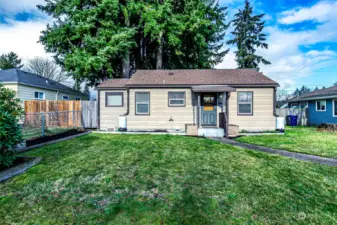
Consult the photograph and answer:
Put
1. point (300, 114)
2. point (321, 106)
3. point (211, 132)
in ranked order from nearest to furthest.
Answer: point (211, 132) → point (321, 106) → point (300, 114)

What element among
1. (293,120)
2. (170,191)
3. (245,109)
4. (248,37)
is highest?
(248,37)

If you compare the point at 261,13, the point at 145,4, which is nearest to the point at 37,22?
the point at 145,4

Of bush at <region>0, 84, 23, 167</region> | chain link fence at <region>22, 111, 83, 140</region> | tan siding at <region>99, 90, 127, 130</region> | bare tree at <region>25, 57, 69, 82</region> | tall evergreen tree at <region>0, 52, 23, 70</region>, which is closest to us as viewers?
bush at <region>0, 84, 23, 167</region>

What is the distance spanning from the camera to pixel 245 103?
9.95m

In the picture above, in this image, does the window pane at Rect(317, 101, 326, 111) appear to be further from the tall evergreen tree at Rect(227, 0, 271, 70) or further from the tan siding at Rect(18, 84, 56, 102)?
the tan siding at Rect(18, 84, 56, 102)

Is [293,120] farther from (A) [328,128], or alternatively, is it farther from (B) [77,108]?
(B) [77,108]

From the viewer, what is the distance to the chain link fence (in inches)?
283

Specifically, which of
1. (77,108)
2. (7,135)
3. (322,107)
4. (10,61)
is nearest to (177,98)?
(77,108)

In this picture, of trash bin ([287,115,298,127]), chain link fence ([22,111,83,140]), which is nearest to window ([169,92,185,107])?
chain link fence ([22,111,83,140])

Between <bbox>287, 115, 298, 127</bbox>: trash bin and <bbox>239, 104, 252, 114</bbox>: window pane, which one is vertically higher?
<bbox>239, 104, 252, 114</bbox>: window pane

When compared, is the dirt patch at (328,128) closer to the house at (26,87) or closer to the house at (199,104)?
the house at (199,104)

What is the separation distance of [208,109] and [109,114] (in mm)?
6238

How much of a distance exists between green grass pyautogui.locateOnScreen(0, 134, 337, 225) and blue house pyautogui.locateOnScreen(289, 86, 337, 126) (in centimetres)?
1232

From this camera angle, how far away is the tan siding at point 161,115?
32.9 ft
